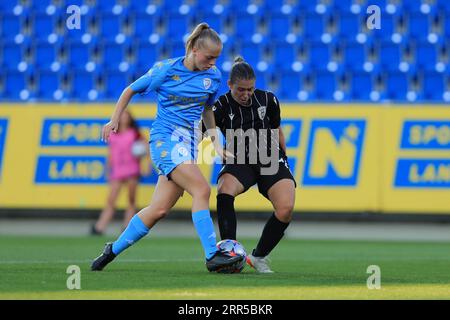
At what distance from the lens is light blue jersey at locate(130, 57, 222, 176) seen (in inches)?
325

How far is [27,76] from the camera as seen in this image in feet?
61.8

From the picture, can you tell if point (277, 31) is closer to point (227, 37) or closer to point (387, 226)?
point (227, 37)

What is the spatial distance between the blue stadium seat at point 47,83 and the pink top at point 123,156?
2.45m

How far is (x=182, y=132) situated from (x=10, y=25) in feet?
39.2

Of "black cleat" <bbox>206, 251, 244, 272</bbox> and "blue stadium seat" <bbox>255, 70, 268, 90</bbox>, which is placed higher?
"blue stadium seat" <bbox>255, 70, 268, 90</bbox>

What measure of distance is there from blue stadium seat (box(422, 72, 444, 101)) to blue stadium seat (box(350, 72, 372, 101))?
0.96m

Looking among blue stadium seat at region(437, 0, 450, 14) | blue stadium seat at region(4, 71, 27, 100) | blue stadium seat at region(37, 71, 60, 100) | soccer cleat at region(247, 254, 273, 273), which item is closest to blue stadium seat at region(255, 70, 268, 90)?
blue stadium seat at region(437, 0, 450, 14)

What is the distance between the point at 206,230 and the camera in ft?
27.1

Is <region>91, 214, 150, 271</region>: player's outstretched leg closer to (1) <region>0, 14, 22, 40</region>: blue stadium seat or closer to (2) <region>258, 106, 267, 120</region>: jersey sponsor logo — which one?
(2) <region>258, 106, 267, 120</region>: jersey sponsor logo

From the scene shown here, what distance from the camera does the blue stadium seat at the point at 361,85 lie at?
18.0 metres

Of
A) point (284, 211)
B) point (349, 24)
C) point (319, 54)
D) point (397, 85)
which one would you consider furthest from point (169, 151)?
point (349, 24)

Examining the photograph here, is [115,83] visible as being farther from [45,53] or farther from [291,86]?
[291,86]

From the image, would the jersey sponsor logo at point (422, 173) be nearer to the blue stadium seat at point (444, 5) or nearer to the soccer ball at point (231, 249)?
the blue stadium seat at point (444, 5)

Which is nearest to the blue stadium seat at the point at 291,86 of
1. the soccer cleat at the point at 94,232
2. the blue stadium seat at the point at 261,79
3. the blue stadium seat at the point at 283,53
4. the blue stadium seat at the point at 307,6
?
the blue stadium seat at the point at 261,79
